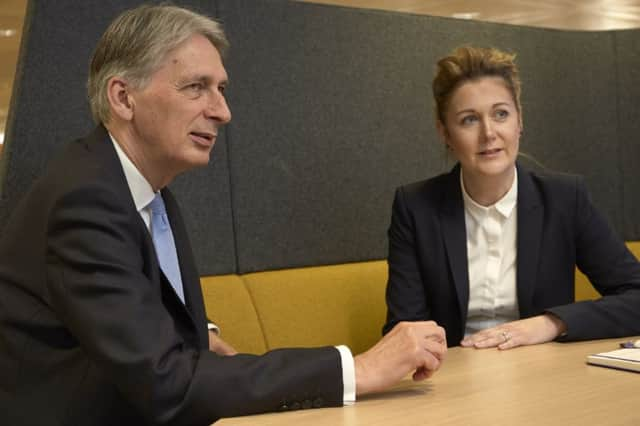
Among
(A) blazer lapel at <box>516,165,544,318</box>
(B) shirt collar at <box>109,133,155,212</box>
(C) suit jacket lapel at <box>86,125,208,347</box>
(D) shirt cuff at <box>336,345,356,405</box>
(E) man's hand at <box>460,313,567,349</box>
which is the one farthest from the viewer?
(A) blazer lapel at <box>516,165,544,318</box>

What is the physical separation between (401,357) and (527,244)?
1.02 meters

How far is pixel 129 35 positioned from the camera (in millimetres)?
1716

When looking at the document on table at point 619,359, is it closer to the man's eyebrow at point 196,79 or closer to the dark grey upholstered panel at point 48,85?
Answer: the man's eyebrow at point 196,79

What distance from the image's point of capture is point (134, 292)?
1.39 metres

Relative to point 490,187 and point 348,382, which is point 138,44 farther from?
point 490,187

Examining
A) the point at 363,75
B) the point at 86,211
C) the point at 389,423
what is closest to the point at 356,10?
the point at 363,75

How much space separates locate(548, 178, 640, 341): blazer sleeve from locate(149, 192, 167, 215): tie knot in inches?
36.0

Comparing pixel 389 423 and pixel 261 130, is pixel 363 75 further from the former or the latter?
pixel 389 423

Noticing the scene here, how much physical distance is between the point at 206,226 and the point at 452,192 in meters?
0.74

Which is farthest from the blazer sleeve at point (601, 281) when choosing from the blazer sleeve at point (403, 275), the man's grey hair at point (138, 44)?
the man's grey hair at point (138, 44)

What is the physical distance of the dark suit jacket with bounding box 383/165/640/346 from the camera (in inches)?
92.4

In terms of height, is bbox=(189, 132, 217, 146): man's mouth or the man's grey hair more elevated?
the man's grey hair

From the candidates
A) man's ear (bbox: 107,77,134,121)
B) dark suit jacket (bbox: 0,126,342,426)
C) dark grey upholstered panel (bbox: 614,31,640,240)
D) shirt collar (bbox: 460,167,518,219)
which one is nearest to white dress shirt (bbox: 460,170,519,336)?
shirt collar (bbox: 460,167,518,219)

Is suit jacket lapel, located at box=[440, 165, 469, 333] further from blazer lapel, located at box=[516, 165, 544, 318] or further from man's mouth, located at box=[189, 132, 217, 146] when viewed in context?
man's mouth, located at box=[189, 132, 217, 146]
